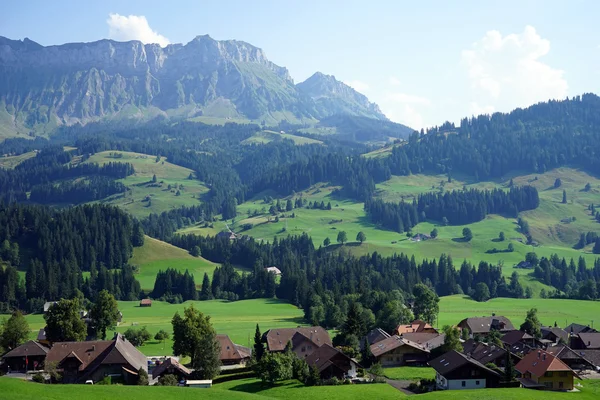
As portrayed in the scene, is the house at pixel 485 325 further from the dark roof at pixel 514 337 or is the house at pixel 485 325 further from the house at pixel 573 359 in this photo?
the house at pixel 573 359

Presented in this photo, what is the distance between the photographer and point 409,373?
84875 millimetres

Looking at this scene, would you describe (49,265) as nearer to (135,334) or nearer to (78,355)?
(135,334)

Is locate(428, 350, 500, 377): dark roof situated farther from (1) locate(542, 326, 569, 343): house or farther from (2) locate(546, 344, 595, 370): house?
(1) locate(542, 326, 569, 343): house

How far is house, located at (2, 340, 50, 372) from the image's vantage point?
83.2 meters

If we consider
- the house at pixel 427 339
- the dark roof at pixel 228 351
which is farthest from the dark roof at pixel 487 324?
the dark roof at pixel 228 351

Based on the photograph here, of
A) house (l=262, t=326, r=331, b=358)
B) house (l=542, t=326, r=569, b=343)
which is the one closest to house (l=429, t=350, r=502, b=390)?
house (l=262, t=326, r=331, b=358)

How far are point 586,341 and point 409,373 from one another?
33506mm

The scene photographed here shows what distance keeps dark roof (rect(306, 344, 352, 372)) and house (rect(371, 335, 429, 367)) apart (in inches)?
427

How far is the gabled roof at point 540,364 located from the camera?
75.2 m

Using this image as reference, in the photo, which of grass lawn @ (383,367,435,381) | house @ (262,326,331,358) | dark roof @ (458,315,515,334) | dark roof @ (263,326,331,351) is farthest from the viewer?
dark roof @ (458,315,515,334)

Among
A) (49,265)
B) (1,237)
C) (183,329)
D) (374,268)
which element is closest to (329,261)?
(374,268)

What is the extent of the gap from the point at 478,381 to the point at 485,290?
102m

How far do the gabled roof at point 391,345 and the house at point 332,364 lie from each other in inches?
364

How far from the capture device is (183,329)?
3342 inches
